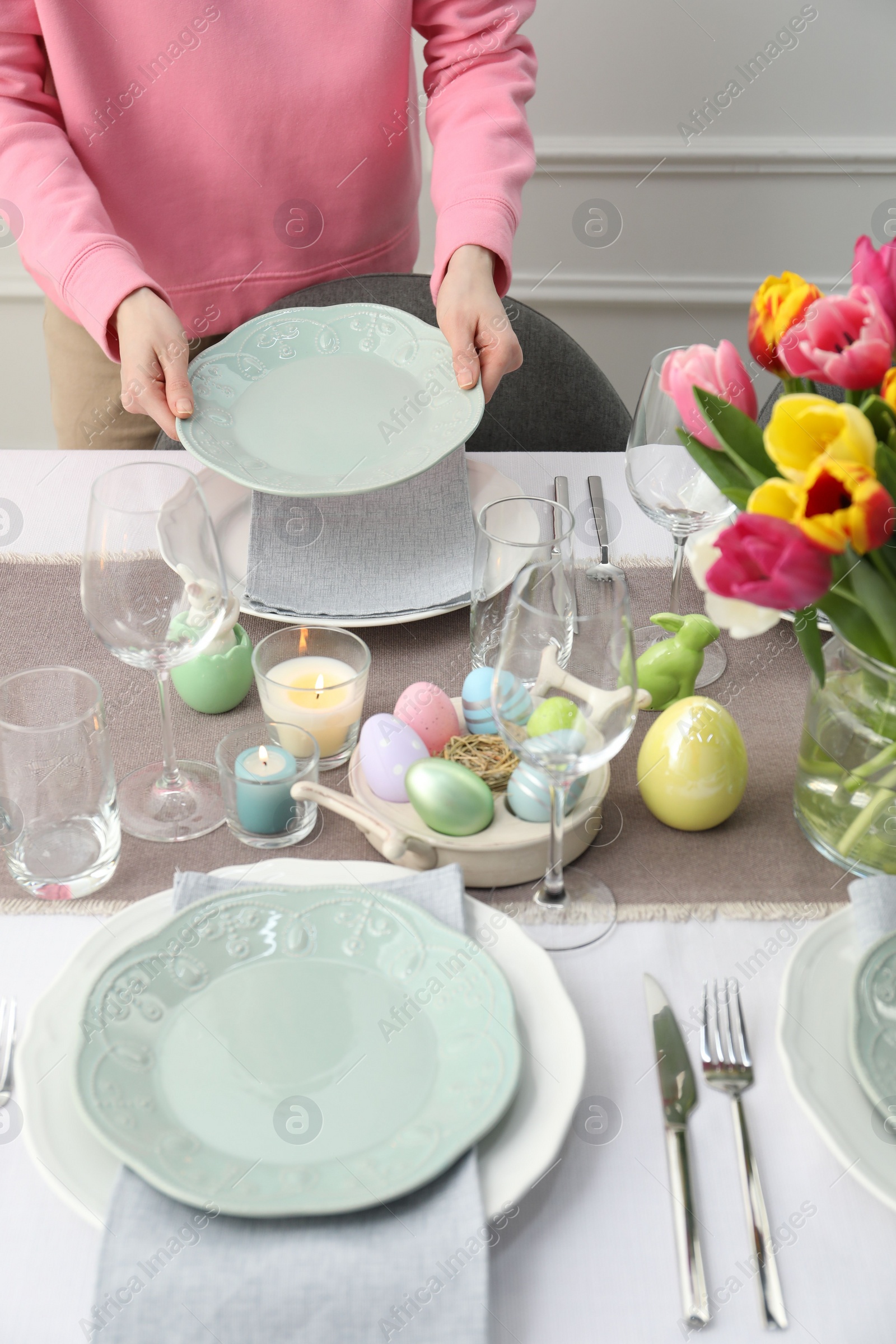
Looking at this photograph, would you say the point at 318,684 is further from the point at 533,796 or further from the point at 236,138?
the point at 236,138

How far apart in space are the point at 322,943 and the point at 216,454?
53cm

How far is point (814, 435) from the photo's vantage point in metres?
0.50

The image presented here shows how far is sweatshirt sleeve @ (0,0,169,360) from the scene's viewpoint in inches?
44.3

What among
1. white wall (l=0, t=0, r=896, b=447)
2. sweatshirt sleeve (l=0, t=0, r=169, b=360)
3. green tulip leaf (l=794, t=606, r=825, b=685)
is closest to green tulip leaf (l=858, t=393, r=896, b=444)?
green tulip leaf (l=794, t=606, r=825, b=685)

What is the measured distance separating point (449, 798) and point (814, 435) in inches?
13.3

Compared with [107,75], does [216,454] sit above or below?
below

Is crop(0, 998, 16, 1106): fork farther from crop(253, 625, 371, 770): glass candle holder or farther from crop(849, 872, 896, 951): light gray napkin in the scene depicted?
crop(849, 872, 896, 951): light gray napkin

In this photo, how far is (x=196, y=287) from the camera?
57.8 inches

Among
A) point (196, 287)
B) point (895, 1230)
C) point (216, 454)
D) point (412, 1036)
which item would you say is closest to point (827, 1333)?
point (895, 1230)

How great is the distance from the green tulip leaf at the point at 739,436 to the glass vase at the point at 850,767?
13cm

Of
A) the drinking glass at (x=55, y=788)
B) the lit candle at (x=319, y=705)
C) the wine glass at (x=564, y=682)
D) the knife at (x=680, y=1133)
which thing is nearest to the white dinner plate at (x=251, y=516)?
the lit candle at (x=319, y=705)

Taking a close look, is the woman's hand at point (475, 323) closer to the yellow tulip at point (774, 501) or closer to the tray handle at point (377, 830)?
the tray handle at point (377, 830)

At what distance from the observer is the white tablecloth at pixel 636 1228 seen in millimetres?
507

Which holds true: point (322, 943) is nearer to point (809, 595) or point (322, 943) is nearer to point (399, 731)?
point (399, 731)
